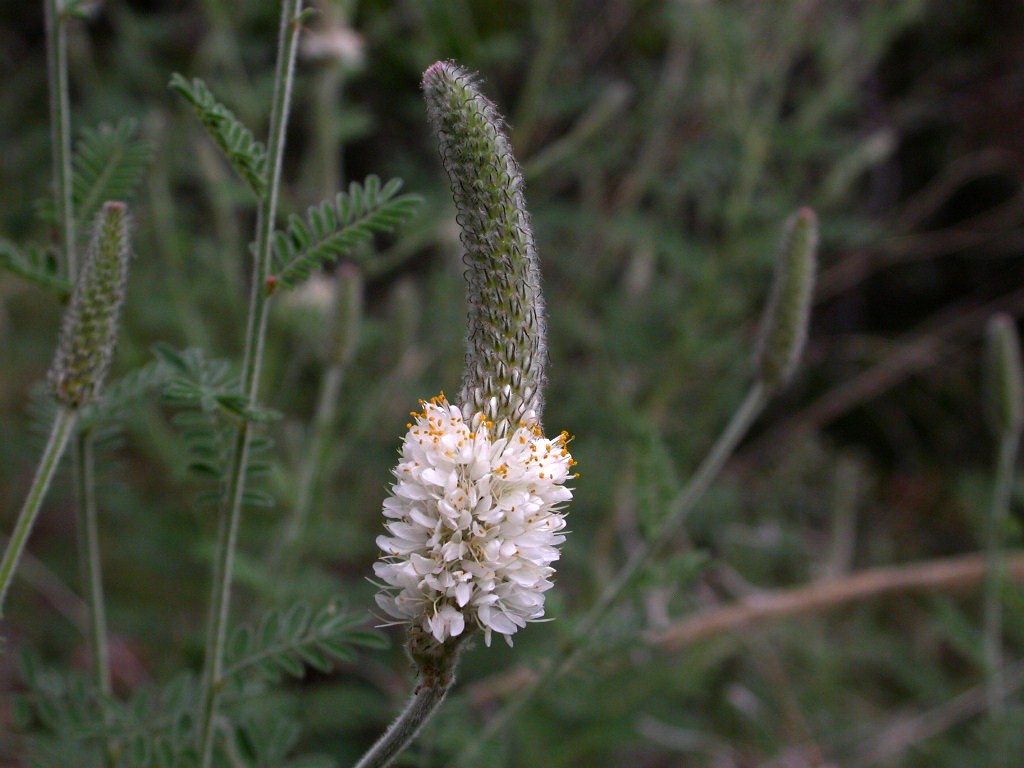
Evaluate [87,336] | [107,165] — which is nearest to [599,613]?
[87,336]

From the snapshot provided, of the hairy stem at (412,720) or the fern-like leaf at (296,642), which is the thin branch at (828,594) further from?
the hairy stem at (412,720)

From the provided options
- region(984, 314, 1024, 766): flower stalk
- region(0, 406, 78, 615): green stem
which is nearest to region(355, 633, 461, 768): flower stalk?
region(0, 406, 78, 615): green stem

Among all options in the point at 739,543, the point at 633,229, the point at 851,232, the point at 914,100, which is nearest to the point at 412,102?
the point at 633,229

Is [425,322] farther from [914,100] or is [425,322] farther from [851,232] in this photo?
[914,100]

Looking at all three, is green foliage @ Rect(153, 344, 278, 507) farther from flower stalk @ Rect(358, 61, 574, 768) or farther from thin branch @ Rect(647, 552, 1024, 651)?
thin branch @ Rect(647, 552, 1024, 651)

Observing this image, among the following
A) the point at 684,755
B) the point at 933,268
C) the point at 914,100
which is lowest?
the point at 684,755

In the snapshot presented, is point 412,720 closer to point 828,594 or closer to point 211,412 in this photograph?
point 211,412
